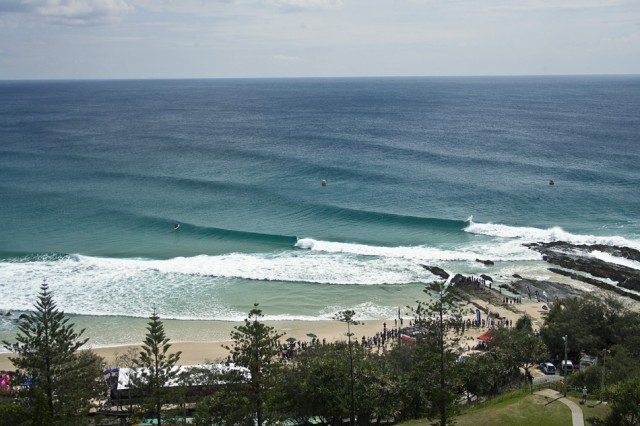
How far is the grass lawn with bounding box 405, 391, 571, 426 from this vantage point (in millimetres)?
24031

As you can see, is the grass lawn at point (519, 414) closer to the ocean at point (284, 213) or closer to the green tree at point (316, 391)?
the green tree at point (316, 391)

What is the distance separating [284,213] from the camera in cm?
6225

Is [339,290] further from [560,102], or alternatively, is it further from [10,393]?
[560,102]

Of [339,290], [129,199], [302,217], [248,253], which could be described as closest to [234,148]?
[129,199]

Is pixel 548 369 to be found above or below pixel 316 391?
below

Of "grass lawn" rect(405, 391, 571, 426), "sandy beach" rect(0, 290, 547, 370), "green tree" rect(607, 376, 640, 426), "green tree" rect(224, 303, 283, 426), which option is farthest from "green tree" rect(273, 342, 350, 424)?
"green tree" rect(607, 376, 640, 426)

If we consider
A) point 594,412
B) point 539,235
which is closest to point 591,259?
point 539,235

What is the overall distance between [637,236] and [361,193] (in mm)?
28303

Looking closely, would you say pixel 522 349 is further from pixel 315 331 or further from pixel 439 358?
pixel 315 331

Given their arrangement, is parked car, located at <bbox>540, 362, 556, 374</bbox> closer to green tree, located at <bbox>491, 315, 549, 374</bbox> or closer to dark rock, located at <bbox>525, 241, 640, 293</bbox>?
green tree, located at <bbox>491, 315, 549, 374</bbox>

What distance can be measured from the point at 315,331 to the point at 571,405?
17542mm

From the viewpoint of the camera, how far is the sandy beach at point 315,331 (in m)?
35.6

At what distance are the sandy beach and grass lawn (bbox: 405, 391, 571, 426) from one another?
887 cm

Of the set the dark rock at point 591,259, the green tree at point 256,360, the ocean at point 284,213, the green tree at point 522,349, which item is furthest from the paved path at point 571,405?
the dark rock at point 591,259
